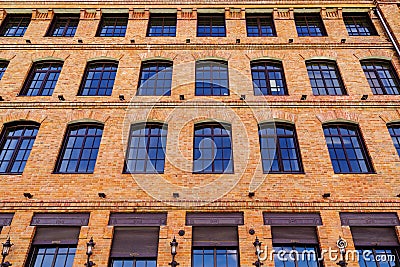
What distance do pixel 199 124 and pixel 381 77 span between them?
24.1 ft

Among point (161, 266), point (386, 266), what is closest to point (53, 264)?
point (161, 266)

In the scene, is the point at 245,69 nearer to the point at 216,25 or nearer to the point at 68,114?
the point at 216,25

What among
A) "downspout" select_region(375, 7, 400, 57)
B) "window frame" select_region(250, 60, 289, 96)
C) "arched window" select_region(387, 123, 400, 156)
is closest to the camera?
"arched window" select_region(387, 123, 400, 156)

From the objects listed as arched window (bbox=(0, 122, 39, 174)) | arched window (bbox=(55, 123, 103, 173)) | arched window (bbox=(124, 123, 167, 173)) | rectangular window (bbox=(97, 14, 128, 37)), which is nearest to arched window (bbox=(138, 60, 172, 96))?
arched window (bbox=(124, 123, 167, 173))

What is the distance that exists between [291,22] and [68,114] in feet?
32.4

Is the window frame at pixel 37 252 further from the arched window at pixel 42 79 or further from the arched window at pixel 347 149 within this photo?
the arched window at pixel 347 149

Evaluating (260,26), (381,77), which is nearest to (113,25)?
(260,26)

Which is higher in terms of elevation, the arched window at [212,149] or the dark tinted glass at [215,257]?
the arched window at [212,149]

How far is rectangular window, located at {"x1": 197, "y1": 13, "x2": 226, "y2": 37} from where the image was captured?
14.4m

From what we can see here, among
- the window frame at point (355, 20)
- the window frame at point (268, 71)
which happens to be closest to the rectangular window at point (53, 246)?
the window frame at point (268, 71)

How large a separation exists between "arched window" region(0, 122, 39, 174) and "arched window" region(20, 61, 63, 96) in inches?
60.3

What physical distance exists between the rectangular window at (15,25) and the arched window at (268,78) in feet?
33.3

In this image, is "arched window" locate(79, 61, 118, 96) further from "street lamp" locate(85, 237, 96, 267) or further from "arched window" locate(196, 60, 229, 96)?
"street lamp" locate(85, 237, 96, 267)

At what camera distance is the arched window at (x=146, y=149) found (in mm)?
10375
